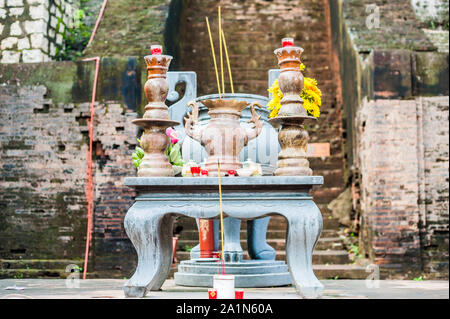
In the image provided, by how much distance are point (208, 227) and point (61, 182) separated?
2892 millimetres

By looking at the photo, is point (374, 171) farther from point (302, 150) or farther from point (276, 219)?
point (302, 150)

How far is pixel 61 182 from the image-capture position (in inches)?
277

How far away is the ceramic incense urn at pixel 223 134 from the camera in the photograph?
11.5 feet

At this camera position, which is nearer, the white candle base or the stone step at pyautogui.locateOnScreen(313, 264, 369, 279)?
the white candle base

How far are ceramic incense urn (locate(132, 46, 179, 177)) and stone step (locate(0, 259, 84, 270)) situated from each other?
3792 mm

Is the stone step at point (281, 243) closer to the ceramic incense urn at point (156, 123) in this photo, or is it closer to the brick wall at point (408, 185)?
the brick wall at point (408, 185)

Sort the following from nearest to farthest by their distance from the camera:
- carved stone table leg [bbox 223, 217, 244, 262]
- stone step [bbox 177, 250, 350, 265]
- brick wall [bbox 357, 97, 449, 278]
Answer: carved stone table leg [bbox 223, 217, 244, 262] → brick wall [bbox 357, 97, 449, 278] → stone step [bbox 177, 250, 350, 265]

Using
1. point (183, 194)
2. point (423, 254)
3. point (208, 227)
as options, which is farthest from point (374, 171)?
point (183, 194)

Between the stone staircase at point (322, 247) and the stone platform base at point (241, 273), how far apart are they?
6.47 ft

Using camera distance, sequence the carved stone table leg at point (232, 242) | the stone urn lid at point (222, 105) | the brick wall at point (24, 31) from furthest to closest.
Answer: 1. the brick wall at point (24, 31)
2. the carved stone table leg at point (232, 242)
3. the stone urn lid at point (222, 105)

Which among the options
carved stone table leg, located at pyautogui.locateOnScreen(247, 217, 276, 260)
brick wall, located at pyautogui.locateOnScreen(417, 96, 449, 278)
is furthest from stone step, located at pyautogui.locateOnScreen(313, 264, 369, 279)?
carved stone table leg, located at pyautogui.locateOnScreen(247, 217, 276, 260)

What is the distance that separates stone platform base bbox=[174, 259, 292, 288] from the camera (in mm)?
4164

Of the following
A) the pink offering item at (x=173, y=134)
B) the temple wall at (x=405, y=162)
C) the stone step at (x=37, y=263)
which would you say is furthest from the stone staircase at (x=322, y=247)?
the pink offering item at (x=173, y=134)

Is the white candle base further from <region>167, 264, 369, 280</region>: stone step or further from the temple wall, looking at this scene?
the temple wall
